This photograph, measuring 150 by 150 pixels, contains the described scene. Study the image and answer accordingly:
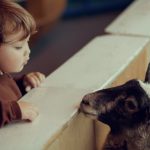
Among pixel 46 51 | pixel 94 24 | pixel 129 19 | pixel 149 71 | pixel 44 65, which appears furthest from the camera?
pixel 94 24

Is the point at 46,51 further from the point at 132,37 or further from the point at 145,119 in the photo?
the point at 145,119

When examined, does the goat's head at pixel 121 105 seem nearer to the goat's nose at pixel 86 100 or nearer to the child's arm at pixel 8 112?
the goat's nose at pixel 86 100

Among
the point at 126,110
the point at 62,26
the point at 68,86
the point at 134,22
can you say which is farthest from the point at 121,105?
the point at 62,26

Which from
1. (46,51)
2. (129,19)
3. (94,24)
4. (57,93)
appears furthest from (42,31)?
(57,93)

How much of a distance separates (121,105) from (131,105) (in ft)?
0.06

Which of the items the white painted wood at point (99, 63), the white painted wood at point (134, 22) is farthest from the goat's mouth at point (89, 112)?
the white painted wood at point (134, 22)

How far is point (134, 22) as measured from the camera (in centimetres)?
129

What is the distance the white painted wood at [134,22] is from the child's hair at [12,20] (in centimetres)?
41

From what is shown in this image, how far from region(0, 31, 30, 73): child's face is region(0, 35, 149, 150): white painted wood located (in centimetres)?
7

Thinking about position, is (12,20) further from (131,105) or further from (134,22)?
(134,22)

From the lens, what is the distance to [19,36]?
2.88 feet

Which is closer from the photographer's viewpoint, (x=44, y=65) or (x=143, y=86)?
(x=143, y=86)

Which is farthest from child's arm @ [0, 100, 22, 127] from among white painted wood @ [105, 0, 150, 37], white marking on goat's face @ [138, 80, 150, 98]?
white painted wood @ [105, 0, 150, 37]

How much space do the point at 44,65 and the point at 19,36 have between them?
5.76 ft
